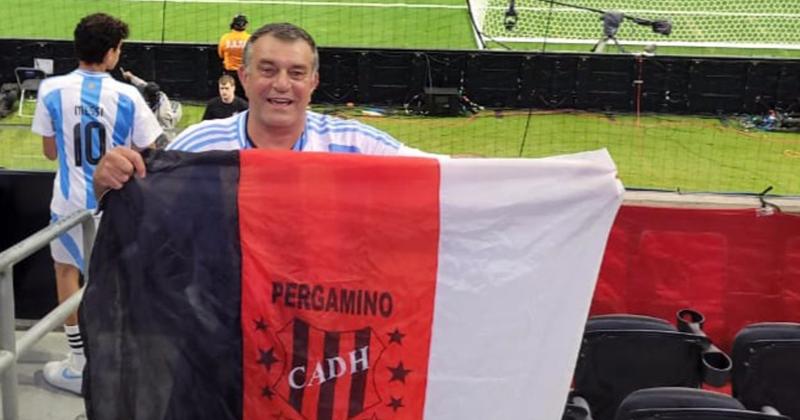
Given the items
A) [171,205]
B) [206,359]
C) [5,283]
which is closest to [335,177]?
[171,205]

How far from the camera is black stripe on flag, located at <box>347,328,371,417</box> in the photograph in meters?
2.47

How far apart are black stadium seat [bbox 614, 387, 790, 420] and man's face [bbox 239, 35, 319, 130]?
5.17 feet

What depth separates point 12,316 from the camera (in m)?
3.09

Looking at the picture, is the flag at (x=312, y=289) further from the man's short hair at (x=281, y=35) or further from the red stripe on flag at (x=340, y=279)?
the man's short hair at (x=281, y=35)

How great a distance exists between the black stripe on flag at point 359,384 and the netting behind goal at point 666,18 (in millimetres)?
14568

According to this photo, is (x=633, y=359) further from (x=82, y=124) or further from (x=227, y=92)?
(x=227, y=92)

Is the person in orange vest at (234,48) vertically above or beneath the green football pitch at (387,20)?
beneath

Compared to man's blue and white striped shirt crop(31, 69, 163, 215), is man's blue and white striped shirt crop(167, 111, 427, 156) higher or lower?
higher

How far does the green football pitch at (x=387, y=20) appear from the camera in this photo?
17.4 metres

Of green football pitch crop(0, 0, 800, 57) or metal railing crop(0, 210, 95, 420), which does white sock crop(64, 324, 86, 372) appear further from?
green football pitch crop(0, 0, 800, 57)

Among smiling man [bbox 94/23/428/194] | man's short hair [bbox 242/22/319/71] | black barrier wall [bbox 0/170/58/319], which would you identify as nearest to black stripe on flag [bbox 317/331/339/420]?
smiling man [bbox 94/23/428/194]

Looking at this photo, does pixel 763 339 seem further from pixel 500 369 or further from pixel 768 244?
pixel 500 369

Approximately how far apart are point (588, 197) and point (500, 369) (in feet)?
1.83

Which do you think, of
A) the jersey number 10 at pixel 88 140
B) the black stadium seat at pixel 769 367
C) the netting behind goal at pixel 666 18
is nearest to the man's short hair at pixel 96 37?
the jersey number 10 at pixel 88 140
